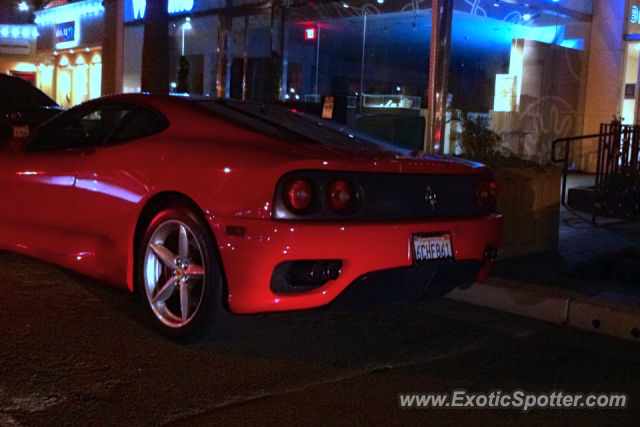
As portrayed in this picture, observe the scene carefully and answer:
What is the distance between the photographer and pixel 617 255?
6.38 meters

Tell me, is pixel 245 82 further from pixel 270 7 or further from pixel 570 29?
pixel 570 29

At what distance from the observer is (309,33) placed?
56.2ft

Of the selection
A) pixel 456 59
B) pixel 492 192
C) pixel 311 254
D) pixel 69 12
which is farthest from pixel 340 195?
pixel 69 12

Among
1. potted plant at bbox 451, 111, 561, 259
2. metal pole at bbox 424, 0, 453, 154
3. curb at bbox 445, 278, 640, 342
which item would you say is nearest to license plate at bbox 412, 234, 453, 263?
curb at bbox 445, 278, 640, 342

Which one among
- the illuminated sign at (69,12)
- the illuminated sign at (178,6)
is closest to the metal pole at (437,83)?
the illuminated sign at (178,6)

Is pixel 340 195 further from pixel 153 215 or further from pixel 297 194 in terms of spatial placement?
pixel 153 215

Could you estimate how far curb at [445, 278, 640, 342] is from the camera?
15.6ft

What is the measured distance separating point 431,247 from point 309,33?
13816 millimetres

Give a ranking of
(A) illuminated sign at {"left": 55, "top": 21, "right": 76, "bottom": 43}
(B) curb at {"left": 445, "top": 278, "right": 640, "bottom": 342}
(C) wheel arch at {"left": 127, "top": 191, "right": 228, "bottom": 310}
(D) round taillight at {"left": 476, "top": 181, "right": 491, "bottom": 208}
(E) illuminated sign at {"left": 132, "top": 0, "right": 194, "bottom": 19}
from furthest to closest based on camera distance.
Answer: (A) illuminated sign at {"left": 55, "top": 21, "right": 76, "bottom": 43} < (E) illuminated sign at {"left": 132, "top": 0, "right": 194, "bottom": 19} < (B) curb at {"left": 445, "top": 278, "right": 640, "bottom": 342} < (D) round taillight at {"left": 476, "top": 181, "right": 491, "bottom": 208} < (C) wheel arch at {"left": 127, "top": 191, "right": 228, "bottom": 310}

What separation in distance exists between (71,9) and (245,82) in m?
10.9

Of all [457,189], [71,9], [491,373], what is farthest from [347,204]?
[71,9]

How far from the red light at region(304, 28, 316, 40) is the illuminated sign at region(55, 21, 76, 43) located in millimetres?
11675

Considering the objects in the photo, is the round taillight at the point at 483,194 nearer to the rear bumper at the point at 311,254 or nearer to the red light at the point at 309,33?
the rear bumper at the point at 311,254

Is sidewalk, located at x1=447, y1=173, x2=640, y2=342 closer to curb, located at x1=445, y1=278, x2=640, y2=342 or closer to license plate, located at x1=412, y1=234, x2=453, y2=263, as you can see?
curb, located at x1=445, y1=278, x2=640, y2=342
